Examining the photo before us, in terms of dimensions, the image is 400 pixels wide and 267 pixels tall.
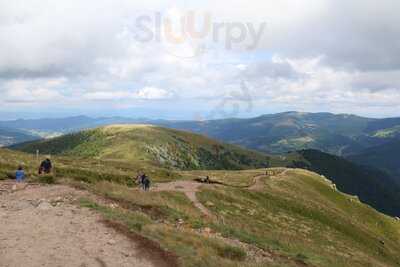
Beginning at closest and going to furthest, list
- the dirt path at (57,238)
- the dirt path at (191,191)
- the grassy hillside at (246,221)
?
the dirt path at (57,238), the grassy hillside at (246,221), the dirt path at (191,191)

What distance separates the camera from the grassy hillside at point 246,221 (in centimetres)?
2745

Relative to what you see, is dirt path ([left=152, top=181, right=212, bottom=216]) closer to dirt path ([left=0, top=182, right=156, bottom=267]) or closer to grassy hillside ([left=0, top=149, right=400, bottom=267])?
grassy hillside ([left=0, top=149, right=400, bottom=267])

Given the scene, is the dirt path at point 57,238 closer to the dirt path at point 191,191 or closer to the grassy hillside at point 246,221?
the grassy hillside at point 246,221

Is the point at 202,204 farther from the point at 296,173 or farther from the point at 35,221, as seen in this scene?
the point at 296,173

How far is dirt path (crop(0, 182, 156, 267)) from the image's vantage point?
20438 millimetres

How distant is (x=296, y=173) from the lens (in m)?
119

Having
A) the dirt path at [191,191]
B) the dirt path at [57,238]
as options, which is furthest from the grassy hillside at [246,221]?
the dirt path at [57,238]

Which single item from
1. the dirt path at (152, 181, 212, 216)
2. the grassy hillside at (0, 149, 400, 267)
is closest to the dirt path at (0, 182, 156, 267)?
the grassy hillside at (0, 149, 400, 267)

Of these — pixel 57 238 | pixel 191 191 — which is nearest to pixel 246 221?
pixel 191 191

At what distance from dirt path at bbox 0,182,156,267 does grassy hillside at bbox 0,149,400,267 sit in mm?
1741

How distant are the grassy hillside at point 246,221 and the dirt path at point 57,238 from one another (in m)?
1.74

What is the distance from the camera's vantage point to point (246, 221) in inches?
2071

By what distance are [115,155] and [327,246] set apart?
14979cm

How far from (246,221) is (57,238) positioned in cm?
3216
